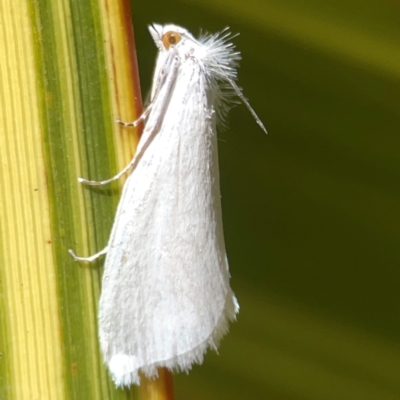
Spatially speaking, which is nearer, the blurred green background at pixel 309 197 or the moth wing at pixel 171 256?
the moth wing at pixel 171 256

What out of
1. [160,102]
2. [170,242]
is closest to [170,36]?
[160,102]

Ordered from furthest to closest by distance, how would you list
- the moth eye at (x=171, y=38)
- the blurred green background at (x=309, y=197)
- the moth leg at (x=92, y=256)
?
1. the blurred green background at (x=309, y=197)
2. the moth eye at (x=171, y=38)
3. the moth leg at (x=92, y=256)

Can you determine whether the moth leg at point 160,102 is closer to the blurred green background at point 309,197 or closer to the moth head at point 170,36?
the moth head at point 170,36

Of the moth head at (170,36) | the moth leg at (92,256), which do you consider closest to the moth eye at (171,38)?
the moth head at (170,36)

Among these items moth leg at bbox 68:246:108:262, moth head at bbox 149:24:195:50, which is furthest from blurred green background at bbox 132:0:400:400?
moth leg at bbox 68:246:108:262

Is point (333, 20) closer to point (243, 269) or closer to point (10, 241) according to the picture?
point (243, 269)

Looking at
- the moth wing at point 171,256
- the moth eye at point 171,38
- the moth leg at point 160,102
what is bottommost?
the moth wing at point 171,256

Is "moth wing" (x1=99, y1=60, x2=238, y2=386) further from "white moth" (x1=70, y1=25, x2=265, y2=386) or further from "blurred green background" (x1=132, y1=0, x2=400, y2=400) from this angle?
"blurred green background" (x1=132, y1=0, x2=400, y2=400)
